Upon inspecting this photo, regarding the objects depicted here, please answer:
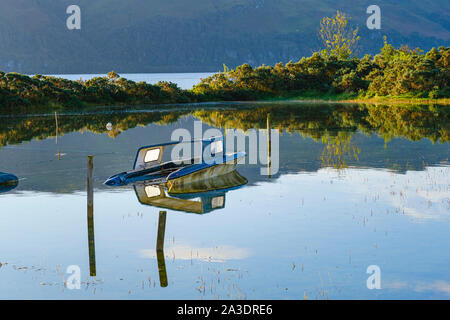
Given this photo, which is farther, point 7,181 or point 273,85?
point 273,85

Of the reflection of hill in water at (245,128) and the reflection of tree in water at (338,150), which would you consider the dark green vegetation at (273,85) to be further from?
the reflection of tree in water at (338,150)

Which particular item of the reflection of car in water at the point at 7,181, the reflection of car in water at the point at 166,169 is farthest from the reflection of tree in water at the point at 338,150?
the reflection of car in water at the point at 7,181

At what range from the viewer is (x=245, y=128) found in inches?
2813

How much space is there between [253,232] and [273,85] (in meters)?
116

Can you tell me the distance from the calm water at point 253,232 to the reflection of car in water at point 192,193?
2.46 ft

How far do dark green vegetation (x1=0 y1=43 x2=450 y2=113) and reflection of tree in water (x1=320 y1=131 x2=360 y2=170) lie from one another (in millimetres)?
55434

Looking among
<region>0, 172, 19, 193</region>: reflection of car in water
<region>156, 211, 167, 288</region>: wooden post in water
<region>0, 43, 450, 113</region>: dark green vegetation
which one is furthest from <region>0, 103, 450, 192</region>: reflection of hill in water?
<region>156, 211, 167, 288</region>: wooden post in water

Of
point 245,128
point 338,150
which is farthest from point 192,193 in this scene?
point 245,128

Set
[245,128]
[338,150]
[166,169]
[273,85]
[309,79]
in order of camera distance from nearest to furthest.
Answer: [166,169]
[338,150]
[245,128]
[309,79]
[273,85]

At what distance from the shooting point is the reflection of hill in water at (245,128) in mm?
43062

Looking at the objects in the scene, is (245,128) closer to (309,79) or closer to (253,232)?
(253,232)

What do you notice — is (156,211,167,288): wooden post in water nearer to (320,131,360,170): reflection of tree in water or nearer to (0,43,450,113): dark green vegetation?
(320,131,360,170): reflection of tree in water

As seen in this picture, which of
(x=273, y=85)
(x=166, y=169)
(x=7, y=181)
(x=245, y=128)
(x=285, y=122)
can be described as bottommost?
(x=7, y=181)
